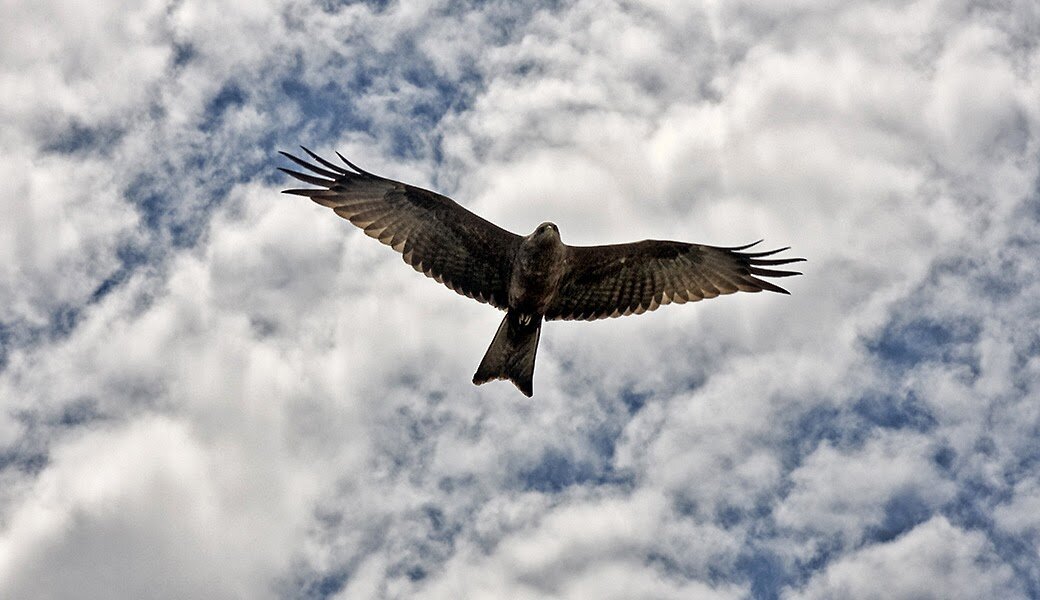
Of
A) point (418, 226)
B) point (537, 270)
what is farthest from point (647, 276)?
point (418, 226)

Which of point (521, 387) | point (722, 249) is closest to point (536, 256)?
point (521, 387)

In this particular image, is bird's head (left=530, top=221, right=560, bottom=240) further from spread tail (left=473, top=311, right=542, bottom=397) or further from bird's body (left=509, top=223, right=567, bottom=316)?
spread tail (left=473, top=311, right=542, bottom=397)

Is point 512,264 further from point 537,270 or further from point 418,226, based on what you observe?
point 418,226

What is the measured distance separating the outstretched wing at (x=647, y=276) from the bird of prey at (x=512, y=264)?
13 mm

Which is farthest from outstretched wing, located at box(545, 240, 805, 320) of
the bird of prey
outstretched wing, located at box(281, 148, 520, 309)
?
outstretched wing, located at box(281, 148, 520, 309)

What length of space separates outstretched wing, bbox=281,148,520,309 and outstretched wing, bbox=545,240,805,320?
0.96m

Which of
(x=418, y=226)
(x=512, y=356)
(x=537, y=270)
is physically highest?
(x=418, y=226)

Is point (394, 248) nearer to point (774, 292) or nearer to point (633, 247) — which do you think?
point (633, 247)

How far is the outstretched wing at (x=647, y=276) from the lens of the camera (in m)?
11.2

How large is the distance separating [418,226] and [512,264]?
53.2 inches

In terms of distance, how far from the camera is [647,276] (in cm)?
1150

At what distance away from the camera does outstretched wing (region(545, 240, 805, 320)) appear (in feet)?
36.9

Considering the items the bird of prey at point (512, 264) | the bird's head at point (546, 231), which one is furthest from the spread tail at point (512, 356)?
the bird's head at point (546, 231)

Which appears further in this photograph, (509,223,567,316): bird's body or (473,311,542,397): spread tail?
(473,311,542,397): spread tail
